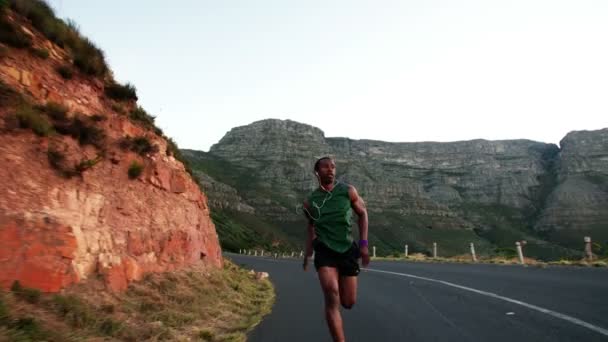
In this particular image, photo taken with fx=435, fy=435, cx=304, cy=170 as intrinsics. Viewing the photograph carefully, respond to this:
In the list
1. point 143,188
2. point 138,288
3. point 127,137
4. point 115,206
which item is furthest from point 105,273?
point 127,137

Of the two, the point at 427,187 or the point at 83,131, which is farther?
the point at 427,187

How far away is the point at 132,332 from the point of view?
5273 millimetres

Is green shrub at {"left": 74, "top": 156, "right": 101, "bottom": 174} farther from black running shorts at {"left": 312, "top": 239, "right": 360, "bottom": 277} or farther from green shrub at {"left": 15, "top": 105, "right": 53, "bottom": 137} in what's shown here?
black running shorts at {"left": 312, "top": 239, "right": 360, "bottom": 277}

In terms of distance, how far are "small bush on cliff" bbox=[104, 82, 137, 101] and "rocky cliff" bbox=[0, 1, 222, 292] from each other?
27 millimetres

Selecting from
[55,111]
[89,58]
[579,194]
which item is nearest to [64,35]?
[89,58]

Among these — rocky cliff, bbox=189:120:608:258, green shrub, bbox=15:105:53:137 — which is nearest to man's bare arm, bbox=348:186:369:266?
green shrub, bbox=15:105:53:137

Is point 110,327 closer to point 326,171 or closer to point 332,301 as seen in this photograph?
point 332,301

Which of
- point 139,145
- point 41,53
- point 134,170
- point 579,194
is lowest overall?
point 134,170

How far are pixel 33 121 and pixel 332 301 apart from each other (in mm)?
4937

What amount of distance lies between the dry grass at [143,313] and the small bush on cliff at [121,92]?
4043 millimetres

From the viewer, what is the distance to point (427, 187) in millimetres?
186125

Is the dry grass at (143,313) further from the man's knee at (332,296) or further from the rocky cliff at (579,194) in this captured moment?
the rocky cliff at (579,194)

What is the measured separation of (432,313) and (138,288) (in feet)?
15.7

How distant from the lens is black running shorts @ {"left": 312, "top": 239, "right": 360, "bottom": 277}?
471 cm
